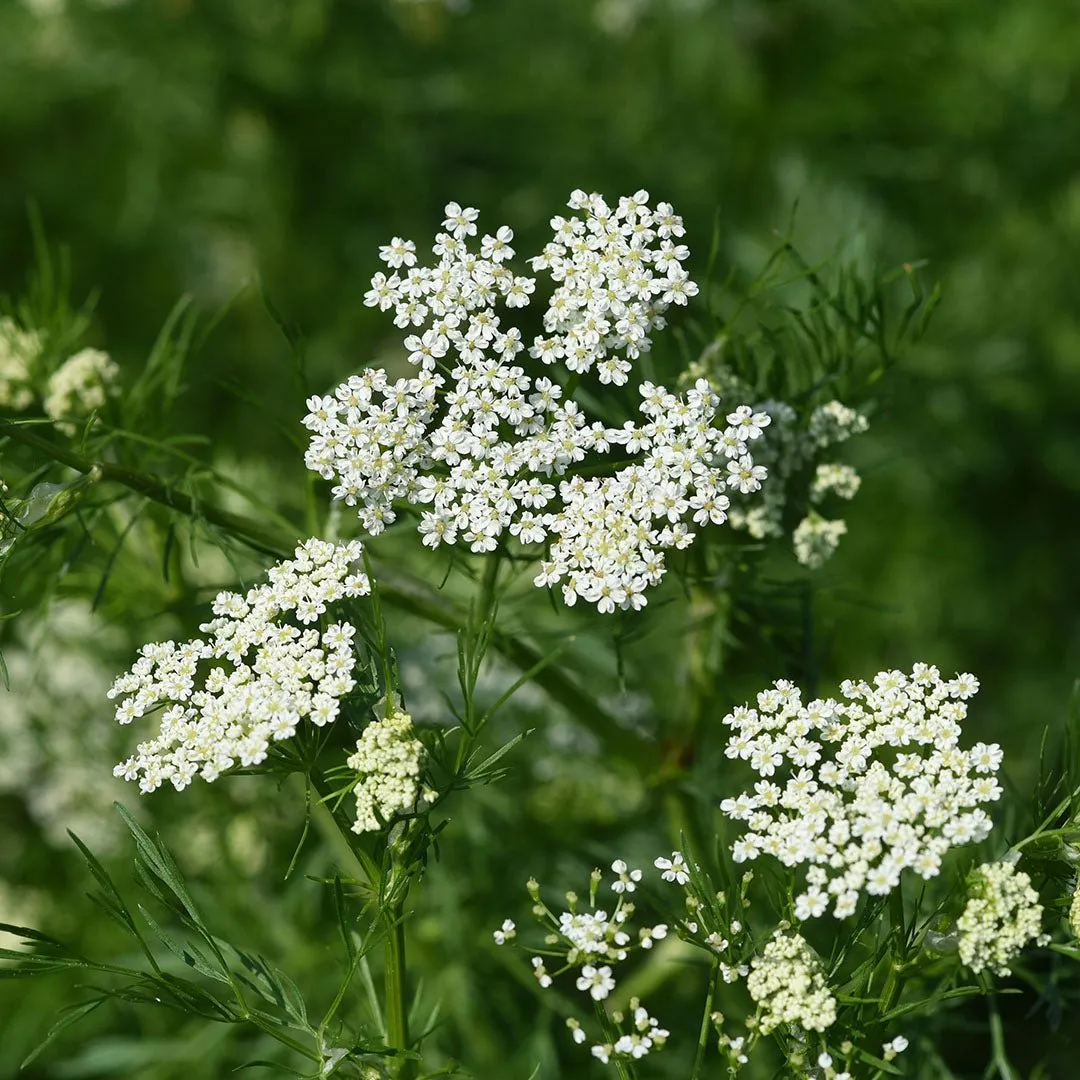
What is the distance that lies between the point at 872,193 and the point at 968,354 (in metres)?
0.75

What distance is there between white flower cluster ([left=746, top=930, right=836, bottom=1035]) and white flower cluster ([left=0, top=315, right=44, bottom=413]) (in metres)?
1.59

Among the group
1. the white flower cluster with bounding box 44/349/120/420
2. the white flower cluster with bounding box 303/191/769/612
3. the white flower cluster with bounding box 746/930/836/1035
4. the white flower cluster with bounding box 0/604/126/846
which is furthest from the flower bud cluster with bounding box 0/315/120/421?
the white flower cluster with bounding box 746/930/836/1035

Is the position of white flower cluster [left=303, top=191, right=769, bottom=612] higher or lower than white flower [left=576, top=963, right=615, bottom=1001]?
higher

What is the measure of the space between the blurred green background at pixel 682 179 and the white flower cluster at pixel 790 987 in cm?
244

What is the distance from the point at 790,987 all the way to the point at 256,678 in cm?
79

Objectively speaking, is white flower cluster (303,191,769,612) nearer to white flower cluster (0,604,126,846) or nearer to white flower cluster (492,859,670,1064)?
white flower cluster (492,859,670,1064)

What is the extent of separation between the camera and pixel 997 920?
1492 mm

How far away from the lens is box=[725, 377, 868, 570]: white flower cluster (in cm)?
194

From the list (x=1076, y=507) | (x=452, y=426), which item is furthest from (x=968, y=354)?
(x=452, y=426)

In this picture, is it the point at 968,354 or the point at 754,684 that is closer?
the point at 754,684

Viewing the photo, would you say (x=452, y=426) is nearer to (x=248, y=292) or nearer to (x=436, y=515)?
(x=436, y=515)

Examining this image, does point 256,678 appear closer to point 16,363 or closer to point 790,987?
point 790,987

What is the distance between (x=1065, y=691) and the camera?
382cm

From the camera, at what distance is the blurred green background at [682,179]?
13.2 feet
